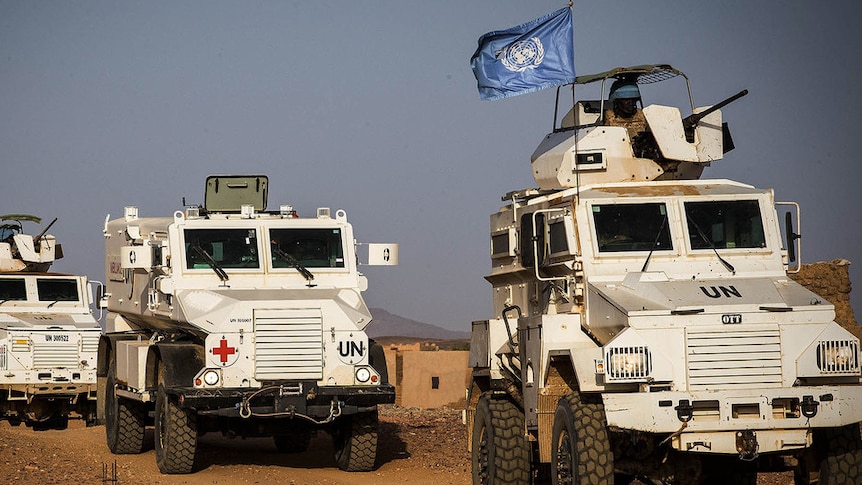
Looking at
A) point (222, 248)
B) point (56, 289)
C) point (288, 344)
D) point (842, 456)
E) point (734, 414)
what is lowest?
point (842, 456)

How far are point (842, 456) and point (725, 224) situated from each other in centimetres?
256

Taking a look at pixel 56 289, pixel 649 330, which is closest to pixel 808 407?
pixel 649 330

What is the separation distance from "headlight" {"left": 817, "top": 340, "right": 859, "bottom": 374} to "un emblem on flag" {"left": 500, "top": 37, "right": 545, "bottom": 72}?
5293mm

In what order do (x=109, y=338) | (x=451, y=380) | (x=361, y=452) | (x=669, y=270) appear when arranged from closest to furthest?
A: (x=669, y=270), (x=361, y=452), (x=109, y=338), (x=451, y=380)

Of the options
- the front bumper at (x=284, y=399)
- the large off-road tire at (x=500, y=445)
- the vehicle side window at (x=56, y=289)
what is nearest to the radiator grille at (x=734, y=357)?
the large off-road tire at (x=500, y=445)

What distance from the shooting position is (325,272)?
1698 cm

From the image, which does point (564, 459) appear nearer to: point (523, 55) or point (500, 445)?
point (500, 445)

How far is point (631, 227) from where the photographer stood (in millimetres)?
12188

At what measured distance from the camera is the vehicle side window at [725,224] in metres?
12.2

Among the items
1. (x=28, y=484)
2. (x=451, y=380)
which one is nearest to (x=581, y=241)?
(x=28, y=484)

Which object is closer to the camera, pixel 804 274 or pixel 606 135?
pixel 606 135

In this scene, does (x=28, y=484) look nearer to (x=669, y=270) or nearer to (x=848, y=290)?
(x=669, y=270)

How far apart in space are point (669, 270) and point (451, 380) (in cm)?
2176

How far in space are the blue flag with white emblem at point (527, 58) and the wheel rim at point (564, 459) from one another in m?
4.72
